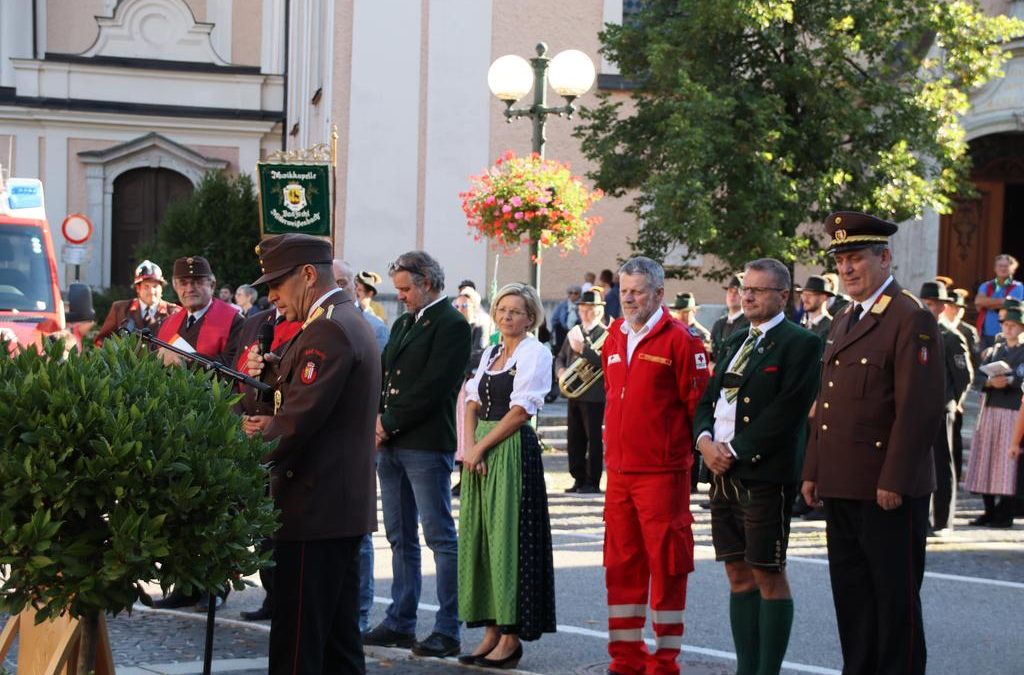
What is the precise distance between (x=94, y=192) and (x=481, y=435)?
28962mm

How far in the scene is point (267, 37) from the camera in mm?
37219

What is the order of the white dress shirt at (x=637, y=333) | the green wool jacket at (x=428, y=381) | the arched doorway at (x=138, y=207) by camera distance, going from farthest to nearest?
1. the arched doorway at (x=138, y=207)
2. the green wool jacket at (x=428, y=381)
3. the white dress shirt at (x=637, y=333)

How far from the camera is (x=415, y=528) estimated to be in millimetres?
8125

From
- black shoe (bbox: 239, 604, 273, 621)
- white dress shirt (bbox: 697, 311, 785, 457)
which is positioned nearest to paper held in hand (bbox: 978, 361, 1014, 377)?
white dress shirt (bbox: 697, 311, 785, 457)

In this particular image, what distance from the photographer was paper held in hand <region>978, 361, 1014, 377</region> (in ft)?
42.9

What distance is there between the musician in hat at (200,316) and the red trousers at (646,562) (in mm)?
3338

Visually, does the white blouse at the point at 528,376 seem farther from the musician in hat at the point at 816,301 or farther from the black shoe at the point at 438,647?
the musician in hat at the point at 816,301

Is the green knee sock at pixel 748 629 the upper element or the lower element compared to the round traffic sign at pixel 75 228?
lower

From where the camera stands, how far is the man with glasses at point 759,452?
6801 mm

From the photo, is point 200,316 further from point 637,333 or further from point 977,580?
point 977,580

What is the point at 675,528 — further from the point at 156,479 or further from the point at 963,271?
the point at 963,271

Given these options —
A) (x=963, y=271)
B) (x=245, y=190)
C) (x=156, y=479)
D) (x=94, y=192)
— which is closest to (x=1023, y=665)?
(x=156, y=479)

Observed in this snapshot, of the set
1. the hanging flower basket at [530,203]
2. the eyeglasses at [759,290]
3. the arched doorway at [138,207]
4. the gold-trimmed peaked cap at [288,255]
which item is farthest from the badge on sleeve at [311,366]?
the arched doorway at [138,207]

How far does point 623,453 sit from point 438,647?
147 centimetres
